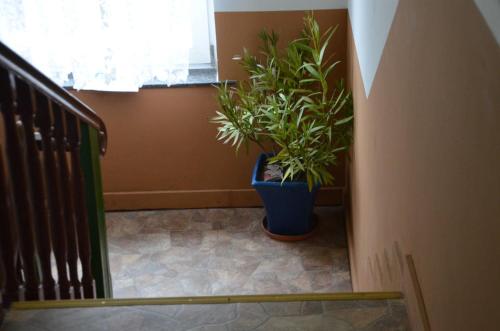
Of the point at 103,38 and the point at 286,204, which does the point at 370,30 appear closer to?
the point at 286,204

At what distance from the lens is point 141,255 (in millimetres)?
3855

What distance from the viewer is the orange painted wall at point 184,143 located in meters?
3.86

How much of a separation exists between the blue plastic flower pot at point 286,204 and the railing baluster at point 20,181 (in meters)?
1.75

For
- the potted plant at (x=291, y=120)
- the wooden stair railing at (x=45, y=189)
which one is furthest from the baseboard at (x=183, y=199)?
the wooden stair railing at (x=45, y=189)

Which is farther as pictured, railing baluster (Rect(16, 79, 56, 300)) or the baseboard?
the baseboard

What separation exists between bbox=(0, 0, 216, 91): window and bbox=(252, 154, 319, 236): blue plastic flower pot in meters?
0.84

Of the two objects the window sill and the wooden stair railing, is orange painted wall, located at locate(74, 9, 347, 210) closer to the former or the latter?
the window sill

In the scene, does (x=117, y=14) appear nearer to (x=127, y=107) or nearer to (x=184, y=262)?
(x=127, y=107)

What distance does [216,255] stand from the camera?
3.82 m

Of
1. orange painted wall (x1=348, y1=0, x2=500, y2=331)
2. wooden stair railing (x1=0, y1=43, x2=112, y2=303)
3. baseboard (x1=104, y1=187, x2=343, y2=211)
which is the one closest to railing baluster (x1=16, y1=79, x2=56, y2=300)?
wooden stair railing (x1=0, y1=43, x2=112, y2=303)

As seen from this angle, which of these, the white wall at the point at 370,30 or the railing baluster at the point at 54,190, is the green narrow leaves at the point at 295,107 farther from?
the railing baluster at the point at 54,190

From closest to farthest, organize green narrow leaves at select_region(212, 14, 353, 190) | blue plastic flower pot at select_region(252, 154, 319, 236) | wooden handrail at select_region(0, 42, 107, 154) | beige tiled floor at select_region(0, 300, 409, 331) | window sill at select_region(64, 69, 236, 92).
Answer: wooden handrail at select_region(0, 42, 107, 154) → beige tiled floor at select_region(0, 300, 409, 331) → green narrow leaves at select_region(212, 14, 353, 190) → blue plastic flower pot at select_region(252, 154, 319, 236) → window sill at select_region(64, 69, 236, 92)

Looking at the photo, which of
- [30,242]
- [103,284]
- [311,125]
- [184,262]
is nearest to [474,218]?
[30,242]

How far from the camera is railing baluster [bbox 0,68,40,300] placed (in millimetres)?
1865
